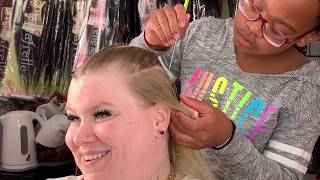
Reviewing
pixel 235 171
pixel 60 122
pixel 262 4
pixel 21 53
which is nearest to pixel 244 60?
pixel 262 4

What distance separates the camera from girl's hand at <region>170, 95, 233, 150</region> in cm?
111

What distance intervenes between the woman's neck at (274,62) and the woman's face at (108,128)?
460mm

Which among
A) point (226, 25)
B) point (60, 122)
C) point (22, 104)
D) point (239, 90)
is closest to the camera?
point (239, 90)

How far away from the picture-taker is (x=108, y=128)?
1.04 metres

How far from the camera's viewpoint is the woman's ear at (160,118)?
112cm

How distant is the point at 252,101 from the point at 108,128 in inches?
20.3

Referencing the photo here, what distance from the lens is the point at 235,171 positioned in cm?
130

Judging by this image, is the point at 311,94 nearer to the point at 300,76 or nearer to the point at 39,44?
the point at 300,76

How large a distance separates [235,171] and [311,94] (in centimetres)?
30

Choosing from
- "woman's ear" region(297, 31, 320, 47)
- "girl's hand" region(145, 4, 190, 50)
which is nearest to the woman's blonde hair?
"girl's hand" region(145, 4, 190, 50)

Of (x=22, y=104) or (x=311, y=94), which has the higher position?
(x=311, y=94)

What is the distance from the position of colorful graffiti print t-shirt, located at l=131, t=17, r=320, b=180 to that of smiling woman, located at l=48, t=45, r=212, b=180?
0.19 meters

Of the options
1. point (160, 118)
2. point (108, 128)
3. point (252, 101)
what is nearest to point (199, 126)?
point (160, 118)

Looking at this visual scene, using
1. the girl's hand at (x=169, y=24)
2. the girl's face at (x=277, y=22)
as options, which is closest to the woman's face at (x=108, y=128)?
the girl's hand at (x=169, y=24)
